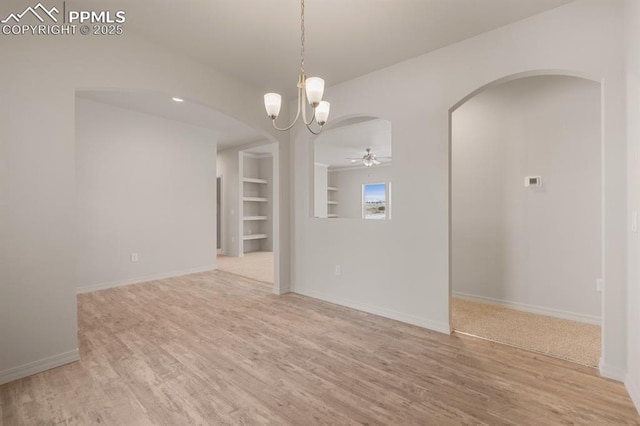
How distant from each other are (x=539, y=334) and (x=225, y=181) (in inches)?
287

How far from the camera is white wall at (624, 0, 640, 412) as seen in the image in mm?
1888

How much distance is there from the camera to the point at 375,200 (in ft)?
35.3

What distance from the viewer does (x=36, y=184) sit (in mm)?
2307

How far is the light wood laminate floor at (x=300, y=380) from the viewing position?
1.82 metres

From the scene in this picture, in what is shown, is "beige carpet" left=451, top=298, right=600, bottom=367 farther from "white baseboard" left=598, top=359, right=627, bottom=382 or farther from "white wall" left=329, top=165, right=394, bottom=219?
"white wall" left=329, top=165, right=394, bottom=219

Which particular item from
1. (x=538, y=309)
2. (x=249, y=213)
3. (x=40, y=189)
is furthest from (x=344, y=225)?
(x=249, y=213)

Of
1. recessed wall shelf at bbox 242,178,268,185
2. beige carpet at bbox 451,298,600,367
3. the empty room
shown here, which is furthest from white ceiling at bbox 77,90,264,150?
beige carpet at bbox 451,298,600,367

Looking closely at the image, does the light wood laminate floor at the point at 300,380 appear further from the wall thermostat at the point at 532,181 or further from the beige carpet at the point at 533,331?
the wall thermostat at the point at 532,181

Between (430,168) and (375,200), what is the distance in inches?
302

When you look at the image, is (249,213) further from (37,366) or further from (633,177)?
(633,177)

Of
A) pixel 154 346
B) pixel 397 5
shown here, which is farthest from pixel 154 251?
pixel 397 5

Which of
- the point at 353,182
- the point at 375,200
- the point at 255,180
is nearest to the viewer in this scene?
the point at 255,180

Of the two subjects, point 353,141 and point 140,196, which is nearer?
point 140,196

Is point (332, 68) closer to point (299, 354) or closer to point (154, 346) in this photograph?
point (299, 354)
